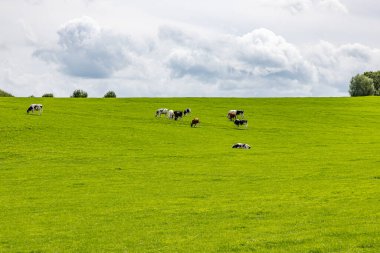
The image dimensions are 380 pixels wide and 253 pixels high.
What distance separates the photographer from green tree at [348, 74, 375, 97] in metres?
164

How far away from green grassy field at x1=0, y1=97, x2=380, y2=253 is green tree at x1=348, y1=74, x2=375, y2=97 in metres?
88.5

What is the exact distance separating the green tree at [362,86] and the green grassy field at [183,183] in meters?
88.5

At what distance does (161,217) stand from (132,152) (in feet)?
91.1

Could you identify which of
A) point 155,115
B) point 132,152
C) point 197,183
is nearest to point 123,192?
point 197,183

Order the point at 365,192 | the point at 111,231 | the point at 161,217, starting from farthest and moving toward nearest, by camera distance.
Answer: the point at 365,192
the point at 161,217
the point at 111,231

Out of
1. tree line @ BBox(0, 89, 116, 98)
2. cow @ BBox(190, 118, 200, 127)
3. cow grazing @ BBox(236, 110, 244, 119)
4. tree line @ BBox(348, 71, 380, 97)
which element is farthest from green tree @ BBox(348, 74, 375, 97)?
cow @ BBox(190, 118, 200, 127)

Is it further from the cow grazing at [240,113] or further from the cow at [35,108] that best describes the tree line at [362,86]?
the cow at [35,108]

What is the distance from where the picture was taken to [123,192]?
30.8m

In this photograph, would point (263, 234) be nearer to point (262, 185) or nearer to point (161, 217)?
point (161, 217)

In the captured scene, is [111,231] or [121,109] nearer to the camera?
[111,231]

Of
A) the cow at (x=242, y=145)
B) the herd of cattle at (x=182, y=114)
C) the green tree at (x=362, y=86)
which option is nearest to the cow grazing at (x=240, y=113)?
the herd of cattle at (x=182, y=114)

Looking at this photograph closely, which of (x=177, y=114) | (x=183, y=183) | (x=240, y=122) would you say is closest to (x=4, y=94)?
(x=177, y=114)

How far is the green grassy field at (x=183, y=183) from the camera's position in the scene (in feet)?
63.2

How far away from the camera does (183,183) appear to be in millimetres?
33594
